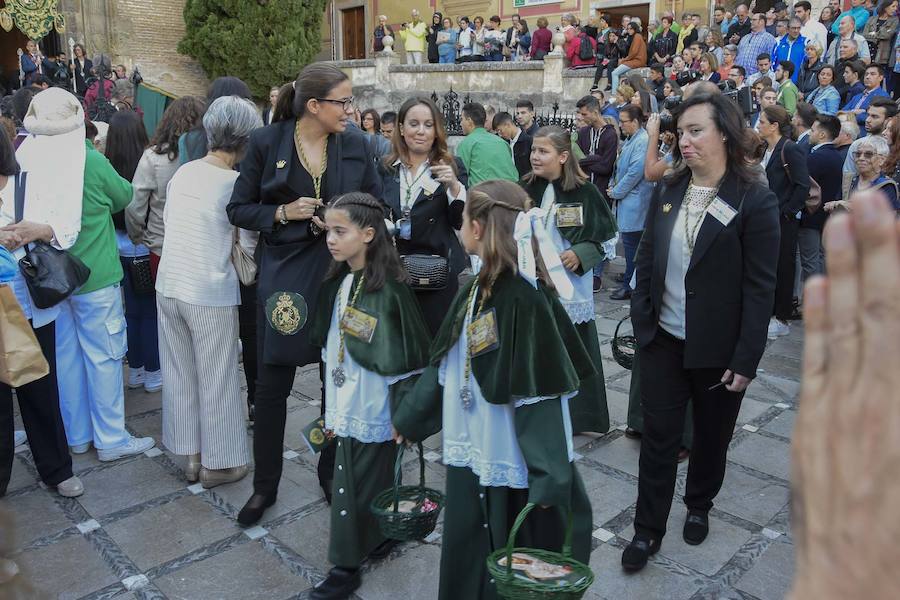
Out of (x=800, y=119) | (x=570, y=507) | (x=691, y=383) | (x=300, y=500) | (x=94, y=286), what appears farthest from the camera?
(x=800, y=119)

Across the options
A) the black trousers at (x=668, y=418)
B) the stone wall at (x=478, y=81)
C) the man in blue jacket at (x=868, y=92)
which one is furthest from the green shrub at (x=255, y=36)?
the black trousers at (x=668, y=418)

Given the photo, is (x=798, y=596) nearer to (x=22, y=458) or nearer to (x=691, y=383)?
(x=691, y=383)

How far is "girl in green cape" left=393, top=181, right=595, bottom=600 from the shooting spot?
267cm

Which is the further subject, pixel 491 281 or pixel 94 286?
pixel 94 286

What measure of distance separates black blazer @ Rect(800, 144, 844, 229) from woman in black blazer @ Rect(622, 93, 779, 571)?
14.2 feet

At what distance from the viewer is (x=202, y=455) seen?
411 centimetres

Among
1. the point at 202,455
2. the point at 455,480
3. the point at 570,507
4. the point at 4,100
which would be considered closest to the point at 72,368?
the point at 202,455

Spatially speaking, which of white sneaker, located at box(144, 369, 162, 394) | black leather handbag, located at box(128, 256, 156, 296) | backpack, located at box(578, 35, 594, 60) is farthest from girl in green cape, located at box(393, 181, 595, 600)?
backpack, located at box(578, 35, 594, 60)

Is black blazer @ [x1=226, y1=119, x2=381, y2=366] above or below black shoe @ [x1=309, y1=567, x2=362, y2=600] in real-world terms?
above

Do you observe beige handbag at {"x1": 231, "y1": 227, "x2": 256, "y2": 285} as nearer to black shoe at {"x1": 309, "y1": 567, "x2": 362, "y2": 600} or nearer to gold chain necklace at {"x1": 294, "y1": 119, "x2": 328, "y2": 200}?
gold chain necklace at {"x1": 294, "y1": 119, "x2": 328, "y2": 200}

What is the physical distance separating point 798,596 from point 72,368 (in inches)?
175

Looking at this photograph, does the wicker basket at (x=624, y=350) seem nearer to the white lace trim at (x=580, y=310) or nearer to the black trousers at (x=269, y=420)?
the white lace trim at (x=580, y=310)

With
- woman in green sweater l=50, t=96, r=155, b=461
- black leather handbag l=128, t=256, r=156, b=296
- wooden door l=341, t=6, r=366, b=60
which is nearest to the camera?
woman in green sweater l=50, t=96, r=155, b=461

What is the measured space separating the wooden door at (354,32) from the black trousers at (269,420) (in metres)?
27.5
